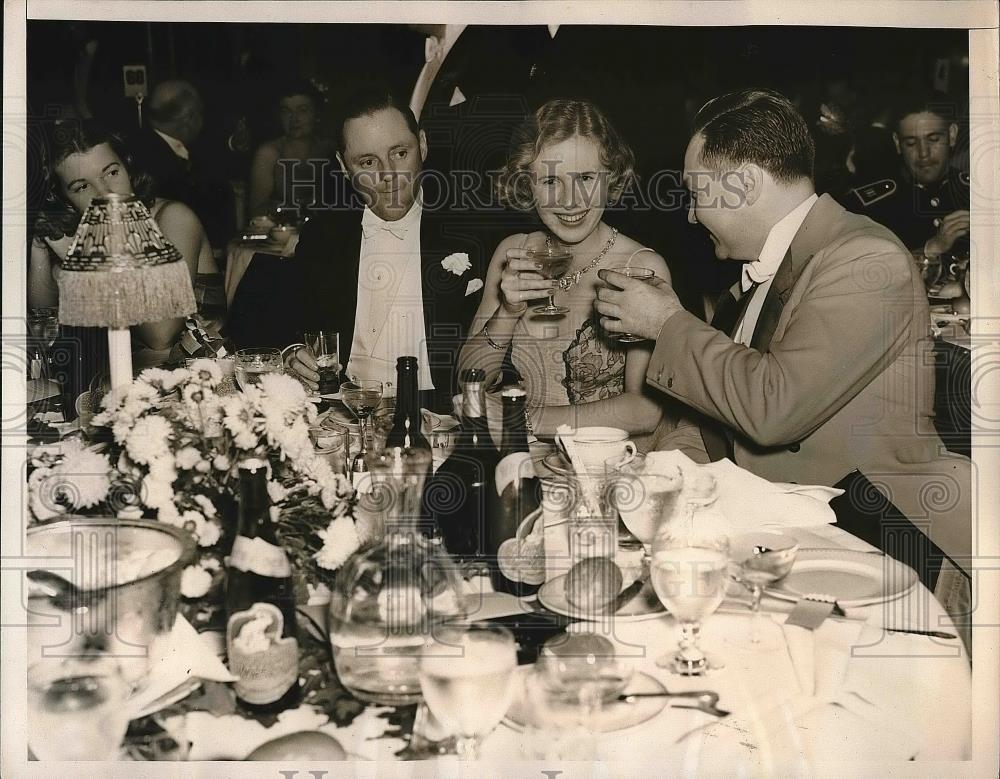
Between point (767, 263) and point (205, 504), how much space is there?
3.29 feet

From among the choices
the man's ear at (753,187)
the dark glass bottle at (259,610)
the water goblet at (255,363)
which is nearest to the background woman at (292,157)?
the water goblet at (255,363)

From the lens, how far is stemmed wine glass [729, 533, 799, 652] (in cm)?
168

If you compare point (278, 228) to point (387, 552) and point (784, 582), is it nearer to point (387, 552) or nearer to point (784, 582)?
point (387, 552)

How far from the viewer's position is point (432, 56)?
67.7 inches

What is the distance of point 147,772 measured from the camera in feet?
5.62

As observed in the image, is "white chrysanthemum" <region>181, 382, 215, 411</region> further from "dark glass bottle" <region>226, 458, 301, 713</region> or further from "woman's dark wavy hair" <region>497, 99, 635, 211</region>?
"woman's dark wavy hair" <region>497, 99, 635, 211</region>

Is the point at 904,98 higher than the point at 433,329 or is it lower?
higher

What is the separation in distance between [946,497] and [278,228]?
1.23 meters

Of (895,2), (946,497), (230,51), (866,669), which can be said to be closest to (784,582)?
(866,669)

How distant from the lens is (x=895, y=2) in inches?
69.2

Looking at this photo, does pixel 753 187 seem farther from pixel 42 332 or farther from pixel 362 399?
pixel 42 332

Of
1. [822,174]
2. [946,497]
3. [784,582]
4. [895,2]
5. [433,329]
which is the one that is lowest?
[784,582]

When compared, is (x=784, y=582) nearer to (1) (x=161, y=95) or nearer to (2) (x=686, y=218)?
(2) (x=686, y=218)

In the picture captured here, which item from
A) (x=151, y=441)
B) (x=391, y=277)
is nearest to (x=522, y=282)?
(x=391, y=277)
